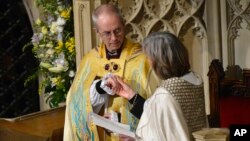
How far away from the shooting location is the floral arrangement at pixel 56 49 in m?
4.20

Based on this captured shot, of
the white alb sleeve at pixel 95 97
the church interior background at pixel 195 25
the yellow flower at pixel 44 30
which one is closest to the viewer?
the white alb sleeve at pixel 95 97

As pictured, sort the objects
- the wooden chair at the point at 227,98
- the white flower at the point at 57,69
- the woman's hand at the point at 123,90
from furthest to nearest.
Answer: the white flower at the point at 57,69, the wooden chair at the point at 227,98, the woman's hand at the point at 123,90

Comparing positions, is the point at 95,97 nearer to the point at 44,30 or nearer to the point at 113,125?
the point at 113,125

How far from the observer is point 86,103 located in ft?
10.8

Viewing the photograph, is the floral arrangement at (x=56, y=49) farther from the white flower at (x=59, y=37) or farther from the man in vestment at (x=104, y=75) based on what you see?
the man in vestment at (x=104, y=75)

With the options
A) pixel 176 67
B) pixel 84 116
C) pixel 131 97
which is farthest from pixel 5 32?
pixel 176 67

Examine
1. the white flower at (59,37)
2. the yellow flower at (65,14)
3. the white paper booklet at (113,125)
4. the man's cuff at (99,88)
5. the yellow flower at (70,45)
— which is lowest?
the white paper booklet at (113,125)

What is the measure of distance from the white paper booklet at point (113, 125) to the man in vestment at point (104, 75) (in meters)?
0.18

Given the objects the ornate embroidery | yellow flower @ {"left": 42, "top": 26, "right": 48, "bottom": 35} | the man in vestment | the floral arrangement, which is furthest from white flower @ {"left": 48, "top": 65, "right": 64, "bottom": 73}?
the ornate embroidery

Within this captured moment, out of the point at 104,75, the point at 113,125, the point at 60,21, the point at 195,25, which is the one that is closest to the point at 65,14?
the point at 60,21

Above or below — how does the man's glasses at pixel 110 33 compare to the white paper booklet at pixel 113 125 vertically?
above

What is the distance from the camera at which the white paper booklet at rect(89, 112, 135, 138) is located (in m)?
2.92

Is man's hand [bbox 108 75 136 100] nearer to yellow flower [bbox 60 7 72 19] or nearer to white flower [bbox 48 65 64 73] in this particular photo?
white flower [bbox 48 65 64 73]

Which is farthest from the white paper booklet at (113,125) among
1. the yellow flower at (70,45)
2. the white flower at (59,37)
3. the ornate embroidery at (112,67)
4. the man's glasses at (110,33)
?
the white flower at (59,37)
